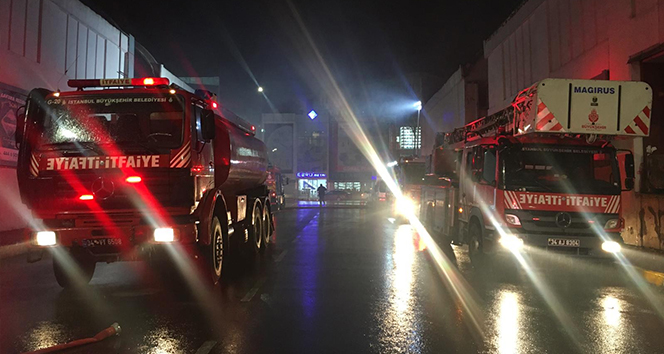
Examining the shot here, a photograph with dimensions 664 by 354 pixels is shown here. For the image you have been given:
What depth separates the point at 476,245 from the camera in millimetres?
10492

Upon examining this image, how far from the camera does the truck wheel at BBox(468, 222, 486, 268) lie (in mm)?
10203

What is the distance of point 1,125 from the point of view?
48.4ft

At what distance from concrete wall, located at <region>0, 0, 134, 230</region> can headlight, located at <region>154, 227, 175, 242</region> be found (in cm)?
1059

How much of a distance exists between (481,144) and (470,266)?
2477 mm

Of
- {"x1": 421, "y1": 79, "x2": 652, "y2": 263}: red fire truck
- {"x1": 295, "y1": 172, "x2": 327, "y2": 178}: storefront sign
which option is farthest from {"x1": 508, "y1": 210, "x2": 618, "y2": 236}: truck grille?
{"x1": 295, "y1": 172, "x2": 327, "y2": 178}: storefront sign

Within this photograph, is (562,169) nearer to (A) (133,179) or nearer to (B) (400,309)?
(B) (400,309)

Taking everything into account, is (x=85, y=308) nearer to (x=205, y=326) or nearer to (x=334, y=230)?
(x=205, y=326)

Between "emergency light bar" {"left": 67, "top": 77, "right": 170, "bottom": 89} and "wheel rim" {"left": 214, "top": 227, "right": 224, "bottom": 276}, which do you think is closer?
"emergency light bar" {"left": 67, "top": 77, "right": 170, "bottom": 89}

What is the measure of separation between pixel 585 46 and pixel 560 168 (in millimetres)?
8908

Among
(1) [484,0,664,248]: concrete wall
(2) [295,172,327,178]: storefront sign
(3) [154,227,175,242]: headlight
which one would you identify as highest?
(1) [484,0,664,248]: concrete wall

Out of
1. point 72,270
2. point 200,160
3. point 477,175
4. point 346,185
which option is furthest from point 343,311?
point 346,185

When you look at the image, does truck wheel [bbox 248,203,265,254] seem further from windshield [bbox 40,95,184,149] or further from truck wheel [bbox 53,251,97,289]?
windshield [bbox 40,95,184,149]

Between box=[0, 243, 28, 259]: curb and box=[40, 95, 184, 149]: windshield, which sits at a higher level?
box=[40, 95, 184, 149]: windshield

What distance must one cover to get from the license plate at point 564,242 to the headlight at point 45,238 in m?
7.94
